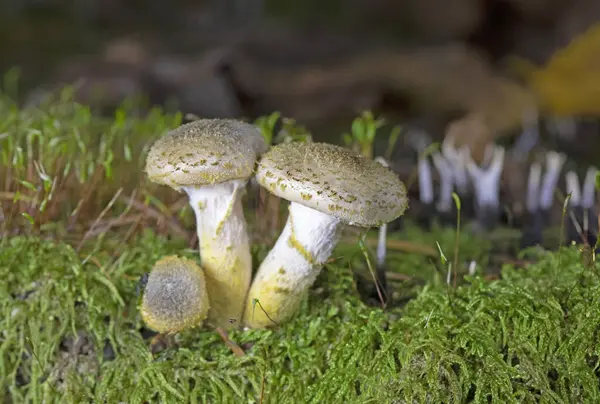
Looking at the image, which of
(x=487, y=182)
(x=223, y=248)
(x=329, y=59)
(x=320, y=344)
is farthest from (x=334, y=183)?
(x=329, y=59)

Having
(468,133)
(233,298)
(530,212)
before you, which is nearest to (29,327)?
(233,298)

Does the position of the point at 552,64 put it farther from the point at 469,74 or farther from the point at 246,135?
the point at 246,135

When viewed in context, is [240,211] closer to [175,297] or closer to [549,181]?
[175,297]

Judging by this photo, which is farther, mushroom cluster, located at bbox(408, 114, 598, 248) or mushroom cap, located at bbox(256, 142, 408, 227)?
mushroom cluster, located at bbox(408, 114, 598, 248)

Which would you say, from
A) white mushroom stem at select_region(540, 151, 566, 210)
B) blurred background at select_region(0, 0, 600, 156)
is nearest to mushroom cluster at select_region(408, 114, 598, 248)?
white mushroom stem at select_region(540, 151, 566, 210)

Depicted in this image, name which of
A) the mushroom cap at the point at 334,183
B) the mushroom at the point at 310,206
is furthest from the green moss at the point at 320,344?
the mushroom cap at the point at 334,183

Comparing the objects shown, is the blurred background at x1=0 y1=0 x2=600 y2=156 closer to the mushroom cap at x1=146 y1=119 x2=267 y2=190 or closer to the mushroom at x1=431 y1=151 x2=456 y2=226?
the mushroom at x1=431 y1=151 x2=456 y2=226
